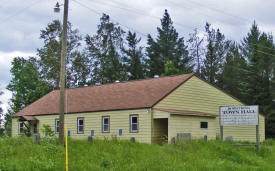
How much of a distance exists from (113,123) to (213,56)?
3686 centimetres

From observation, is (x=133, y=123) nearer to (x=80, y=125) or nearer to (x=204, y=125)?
(x=204, y=125)

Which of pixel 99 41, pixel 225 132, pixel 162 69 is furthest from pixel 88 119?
pixel 99 41

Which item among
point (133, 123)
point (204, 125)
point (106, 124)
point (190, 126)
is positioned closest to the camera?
point (190, 126)

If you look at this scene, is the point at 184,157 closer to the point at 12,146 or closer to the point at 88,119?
the point at 12,146

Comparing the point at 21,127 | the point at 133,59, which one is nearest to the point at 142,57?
the point at 133,59

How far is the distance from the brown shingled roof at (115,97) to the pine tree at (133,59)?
23930 millimetres

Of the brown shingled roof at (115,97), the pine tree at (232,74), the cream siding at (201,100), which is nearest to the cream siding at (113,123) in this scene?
→ the brown shingled roof at (115,97)

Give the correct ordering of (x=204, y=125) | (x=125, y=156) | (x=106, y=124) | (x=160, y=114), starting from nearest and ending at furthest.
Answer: (x=125, y=156), (x=160, y=114), (x=204, y=125), (x=106, y=124)

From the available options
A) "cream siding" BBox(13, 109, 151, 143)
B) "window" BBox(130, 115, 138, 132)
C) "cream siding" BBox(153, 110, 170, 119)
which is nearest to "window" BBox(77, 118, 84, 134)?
"cream siding" BBox(13, 109, 151, 143)

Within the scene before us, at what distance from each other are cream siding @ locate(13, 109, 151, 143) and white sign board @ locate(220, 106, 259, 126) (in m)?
5.66

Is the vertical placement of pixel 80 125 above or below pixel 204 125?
below

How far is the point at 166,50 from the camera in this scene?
206ft

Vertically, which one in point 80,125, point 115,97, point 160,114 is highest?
point 115,97

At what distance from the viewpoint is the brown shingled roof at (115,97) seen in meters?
29.8
